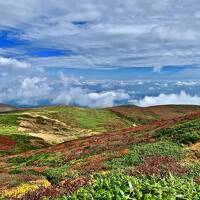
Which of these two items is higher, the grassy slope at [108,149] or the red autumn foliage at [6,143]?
the grassy slope at [108,149]

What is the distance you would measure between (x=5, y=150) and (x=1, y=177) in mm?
53526

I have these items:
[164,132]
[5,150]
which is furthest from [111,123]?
[164,132]

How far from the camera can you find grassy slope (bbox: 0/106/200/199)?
21.3 metres

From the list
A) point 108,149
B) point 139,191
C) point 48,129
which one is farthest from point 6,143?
point 139,191

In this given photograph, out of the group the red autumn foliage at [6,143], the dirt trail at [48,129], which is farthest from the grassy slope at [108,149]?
the dirt trail at [48,129]

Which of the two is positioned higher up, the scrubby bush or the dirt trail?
the scrubby bush

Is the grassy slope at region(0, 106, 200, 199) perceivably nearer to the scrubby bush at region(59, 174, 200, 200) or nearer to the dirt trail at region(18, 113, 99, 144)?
the scrubby bush at region(59, 174, 200, 200)

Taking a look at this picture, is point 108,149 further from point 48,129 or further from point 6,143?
point 48,129

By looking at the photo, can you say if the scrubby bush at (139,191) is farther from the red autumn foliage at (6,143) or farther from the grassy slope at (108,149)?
the red autumn foliage at (6,143)

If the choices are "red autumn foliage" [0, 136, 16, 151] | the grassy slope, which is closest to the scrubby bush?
the grassy slope

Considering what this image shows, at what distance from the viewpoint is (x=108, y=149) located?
36.8 metres

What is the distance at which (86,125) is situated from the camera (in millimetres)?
128000

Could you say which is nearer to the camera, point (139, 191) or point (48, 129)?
point (139, 191)

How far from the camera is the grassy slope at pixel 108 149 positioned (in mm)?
21288
